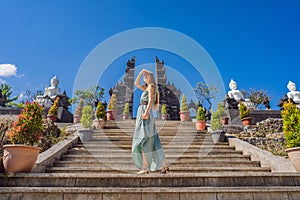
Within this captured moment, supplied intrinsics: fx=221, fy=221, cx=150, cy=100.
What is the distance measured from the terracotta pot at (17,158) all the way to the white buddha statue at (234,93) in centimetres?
1477

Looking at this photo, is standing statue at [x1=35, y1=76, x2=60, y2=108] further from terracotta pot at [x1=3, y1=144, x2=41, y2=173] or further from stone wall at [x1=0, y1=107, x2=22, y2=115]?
terracotta pot at [x1=3, y1=144, x2=41, y2=173]

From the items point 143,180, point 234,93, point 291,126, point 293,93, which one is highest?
point 234,93

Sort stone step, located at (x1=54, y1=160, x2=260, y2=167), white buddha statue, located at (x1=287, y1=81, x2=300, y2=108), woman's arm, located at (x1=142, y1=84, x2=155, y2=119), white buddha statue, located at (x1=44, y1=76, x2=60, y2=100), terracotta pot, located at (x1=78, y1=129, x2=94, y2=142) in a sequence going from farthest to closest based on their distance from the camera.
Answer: white buddha statue, located at (x1=44, y1=76, x2=60, y2=100) < white buddha statue, located at (x1=287, y1=81, x2=300, y2=108) < terracotta pot, located at (x1=78, y1=129, x2=94, y2=142) < stone step, located at (x1=54, y1=160, x2=260, y2=167) < woman's arm, located at (x1=142, y1=84, x2=155, y2=119)

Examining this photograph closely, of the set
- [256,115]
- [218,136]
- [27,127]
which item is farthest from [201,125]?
[27,127]

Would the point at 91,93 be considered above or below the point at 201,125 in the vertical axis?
above

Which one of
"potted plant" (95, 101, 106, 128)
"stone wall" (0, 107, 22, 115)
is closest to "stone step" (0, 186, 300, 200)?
"potted plant" (95, 101, 106, 128)

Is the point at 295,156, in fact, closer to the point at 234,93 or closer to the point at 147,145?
the point at 147,145

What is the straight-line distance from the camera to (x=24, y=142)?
3.74 m

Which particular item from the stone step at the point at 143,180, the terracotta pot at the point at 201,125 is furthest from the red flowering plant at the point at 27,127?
the terracotta pot at the point at 201,125

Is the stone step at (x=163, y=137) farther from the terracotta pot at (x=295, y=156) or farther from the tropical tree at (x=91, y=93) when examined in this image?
the tropical tree at (x=91, y=93)

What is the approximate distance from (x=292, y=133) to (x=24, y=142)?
189 inches

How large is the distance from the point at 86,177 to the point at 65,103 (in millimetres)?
11700

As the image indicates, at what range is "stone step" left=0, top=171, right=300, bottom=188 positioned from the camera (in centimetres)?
304

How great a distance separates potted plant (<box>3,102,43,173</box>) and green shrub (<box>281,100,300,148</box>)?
176 inches
